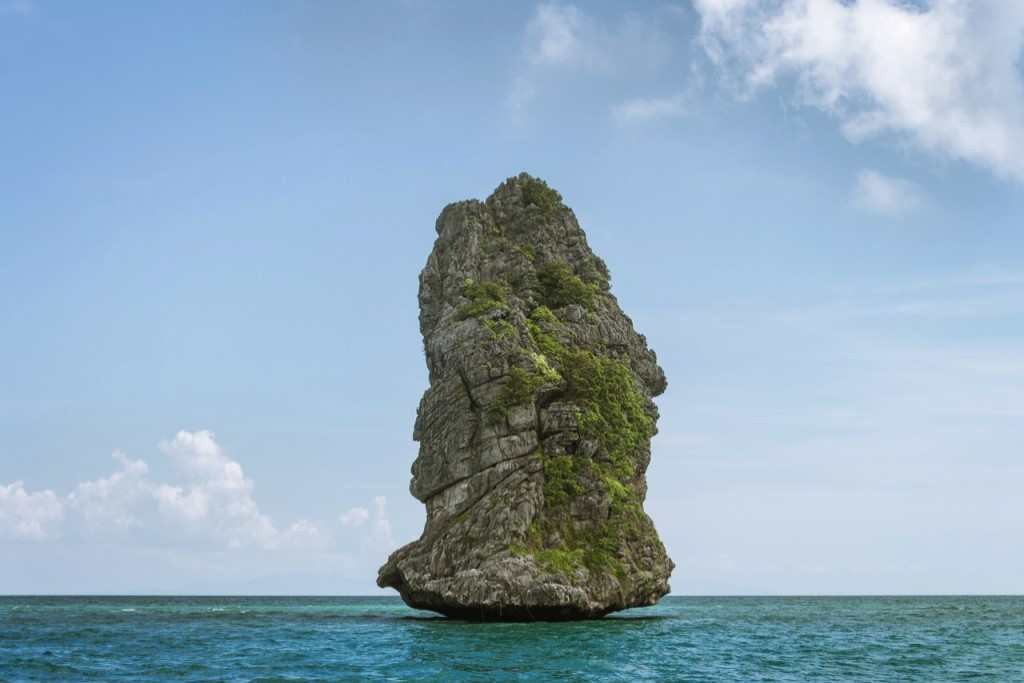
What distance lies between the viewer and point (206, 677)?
33562mm

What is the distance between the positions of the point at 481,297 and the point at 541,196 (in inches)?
594

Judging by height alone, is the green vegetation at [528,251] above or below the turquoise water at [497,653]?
above

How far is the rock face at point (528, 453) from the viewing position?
5406cm

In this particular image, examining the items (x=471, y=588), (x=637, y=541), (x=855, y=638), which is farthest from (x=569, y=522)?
(x=855, y=638)

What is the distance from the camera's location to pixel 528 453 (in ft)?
192

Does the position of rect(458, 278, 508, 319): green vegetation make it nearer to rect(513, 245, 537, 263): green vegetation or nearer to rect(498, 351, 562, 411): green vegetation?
rect(513, 245, 537, 263): green vegetation

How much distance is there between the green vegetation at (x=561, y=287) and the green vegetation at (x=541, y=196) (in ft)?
19.0

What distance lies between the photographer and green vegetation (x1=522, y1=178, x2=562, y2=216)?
74494mm

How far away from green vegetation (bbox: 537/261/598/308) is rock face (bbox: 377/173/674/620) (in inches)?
4.1

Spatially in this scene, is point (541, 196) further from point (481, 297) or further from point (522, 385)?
point (522, 385)

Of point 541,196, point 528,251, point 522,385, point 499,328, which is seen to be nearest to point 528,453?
point 522,385

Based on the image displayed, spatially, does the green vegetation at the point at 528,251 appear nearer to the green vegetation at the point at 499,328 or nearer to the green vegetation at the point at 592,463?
the green vegetation at the point at 592,463

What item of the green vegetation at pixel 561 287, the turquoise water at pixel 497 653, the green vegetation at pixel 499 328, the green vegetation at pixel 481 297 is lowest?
the turquoise water at pixel 497 653

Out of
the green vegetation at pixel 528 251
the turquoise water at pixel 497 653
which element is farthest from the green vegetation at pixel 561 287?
the turquoise water at pixel 497 653
